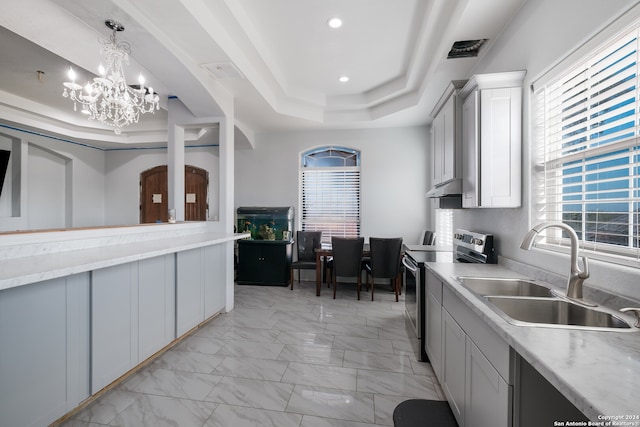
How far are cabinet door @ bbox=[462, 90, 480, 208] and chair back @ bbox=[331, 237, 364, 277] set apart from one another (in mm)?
2006

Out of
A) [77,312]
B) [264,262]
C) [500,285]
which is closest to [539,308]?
[500,285]

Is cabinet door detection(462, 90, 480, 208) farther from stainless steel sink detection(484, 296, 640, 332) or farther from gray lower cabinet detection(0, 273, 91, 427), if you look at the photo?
gray lower cabinet detection(0, 273, 91, 427)

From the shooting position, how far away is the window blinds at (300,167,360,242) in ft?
16.8

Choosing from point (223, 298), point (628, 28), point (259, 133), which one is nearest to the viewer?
point (628, 28)

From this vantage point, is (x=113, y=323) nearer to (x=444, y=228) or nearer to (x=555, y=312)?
(x=555, y=312)

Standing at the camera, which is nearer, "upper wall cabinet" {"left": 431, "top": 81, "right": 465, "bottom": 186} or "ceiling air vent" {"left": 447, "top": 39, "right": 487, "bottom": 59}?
"upper wall cabinet" {"left": 431, "top": 81, "right": 465, "bottom": 186}

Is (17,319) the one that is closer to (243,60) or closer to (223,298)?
(223,298)

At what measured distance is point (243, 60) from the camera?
297 cm

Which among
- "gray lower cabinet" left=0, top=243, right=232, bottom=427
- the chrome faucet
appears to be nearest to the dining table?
"gray lower cabinet" left=0, top=243, right=232, bottom=427

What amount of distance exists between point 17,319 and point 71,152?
5521mm

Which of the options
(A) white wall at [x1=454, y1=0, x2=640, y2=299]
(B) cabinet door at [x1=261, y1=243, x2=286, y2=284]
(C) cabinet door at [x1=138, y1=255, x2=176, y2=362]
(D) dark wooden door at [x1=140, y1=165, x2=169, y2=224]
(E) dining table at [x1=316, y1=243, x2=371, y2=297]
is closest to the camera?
(A) white wall at [x1=454, y1=0, x2=640, y2=299]

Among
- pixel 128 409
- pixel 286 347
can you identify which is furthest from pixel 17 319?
pixel 286 347

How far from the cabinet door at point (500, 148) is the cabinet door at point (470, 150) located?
41 mm

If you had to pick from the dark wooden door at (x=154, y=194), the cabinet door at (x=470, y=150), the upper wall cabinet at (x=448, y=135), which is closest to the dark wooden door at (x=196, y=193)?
the dark wooden door at (x=154, y=194)
